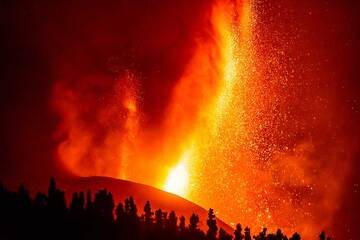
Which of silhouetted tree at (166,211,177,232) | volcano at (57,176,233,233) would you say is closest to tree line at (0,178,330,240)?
silhouetted tree at (166,211,177,232)

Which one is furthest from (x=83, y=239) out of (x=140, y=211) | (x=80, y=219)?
(x=140, y=211)

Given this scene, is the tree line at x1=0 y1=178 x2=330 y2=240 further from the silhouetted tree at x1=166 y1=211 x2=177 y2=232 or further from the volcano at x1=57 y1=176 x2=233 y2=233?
the volcano at x1=57 y1=176 x2=233 y2=233

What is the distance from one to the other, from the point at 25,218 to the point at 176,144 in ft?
108

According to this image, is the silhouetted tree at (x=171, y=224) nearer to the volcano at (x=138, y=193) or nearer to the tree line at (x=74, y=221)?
the tree line at (x=74, y=221)

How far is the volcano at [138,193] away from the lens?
53281 millimetres

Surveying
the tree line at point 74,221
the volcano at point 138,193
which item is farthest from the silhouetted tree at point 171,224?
the volcano at point 138,193

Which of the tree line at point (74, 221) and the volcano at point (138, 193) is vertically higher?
the volcano at point (138, 193)

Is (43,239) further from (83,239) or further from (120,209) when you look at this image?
(120,209)

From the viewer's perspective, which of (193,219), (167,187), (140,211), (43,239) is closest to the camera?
(43,239)

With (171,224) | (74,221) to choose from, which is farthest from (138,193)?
(74,221)

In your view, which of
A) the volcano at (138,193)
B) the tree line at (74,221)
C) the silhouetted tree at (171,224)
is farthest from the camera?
the volcano at (138,193)

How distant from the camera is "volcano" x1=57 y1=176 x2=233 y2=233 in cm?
5328

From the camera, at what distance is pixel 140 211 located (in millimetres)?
52562

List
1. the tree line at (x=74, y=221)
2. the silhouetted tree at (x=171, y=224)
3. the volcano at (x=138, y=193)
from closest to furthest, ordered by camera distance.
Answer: the tree line at (x=74, y=221), the silhouetted tree at (x=171, y=224), the volcano at (x=138, y=193)
